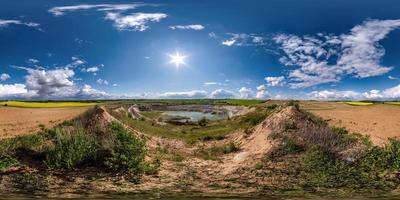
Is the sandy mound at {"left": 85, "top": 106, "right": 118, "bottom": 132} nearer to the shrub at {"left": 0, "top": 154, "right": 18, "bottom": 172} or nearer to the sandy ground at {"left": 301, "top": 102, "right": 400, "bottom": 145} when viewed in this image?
the shrub at {"left": 0, "top": 154, "right": 18, "bottom": 172}

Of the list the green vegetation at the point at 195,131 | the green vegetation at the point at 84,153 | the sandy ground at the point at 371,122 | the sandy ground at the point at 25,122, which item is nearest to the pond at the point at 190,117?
the sandy ground at the point at 25,122

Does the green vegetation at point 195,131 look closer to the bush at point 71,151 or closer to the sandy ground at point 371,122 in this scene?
the sandy ground at point 371,122

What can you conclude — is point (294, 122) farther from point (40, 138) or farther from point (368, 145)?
point (40, 138)

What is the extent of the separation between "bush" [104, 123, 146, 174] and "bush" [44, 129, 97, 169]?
103cm

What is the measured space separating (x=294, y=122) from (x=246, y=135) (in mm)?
4685

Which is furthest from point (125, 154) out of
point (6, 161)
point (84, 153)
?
point (6, 161)

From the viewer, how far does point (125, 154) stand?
18750mm

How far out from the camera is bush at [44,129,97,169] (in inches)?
723

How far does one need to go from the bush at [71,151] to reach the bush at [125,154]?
1.03m

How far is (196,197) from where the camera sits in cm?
1355

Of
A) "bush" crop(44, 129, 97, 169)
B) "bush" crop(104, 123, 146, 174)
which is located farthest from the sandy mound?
"bush" crop(104, 123, 146, 174)

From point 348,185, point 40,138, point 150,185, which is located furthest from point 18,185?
point 348,185

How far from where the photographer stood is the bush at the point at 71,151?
18359 mm

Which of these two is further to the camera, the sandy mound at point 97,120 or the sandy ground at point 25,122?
the sandy ground at point 25,122
